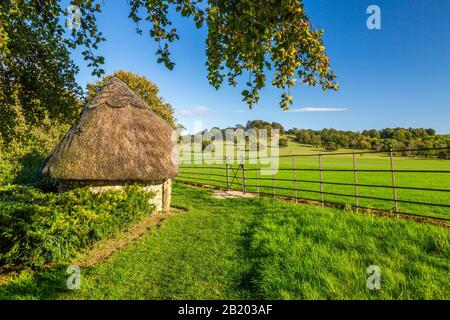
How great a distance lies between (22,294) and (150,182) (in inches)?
225

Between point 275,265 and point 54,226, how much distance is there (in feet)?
13.9

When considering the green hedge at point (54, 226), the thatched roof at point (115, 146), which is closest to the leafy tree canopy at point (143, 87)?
the thatched roof at point (115, 146)

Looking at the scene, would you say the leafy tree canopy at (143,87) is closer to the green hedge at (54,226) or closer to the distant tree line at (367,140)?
the green hedge at (54,226)

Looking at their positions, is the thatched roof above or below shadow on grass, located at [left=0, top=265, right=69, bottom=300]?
above

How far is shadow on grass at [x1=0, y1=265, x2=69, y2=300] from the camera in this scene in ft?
12.3

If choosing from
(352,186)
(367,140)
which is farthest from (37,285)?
(367,140)

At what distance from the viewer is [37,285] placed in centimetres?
415

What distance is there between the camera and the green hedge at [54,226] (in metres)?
4.62

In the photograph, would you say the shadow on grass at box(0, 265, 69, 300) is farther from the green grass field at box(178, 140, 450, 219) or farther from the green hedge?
the green grass field at box(178, 140, 450, 219)

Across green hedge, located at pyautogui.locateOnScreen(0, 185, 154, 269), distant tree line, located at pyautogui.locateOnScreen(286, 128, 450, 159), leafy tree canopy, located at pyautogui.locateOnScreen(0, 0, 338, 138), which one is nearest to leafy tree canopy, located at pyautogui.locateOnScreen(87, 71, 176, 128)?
green hedge, located at pyautogui.locateOnScreen(0, 185, 154, 269)

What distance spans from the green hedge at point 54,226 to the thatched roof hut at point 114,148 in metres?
1.66

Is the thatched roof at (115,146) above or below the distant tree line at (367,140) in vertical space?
below

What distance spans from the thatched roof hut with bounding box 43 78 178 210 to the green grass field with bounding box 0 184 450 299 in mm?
3153
